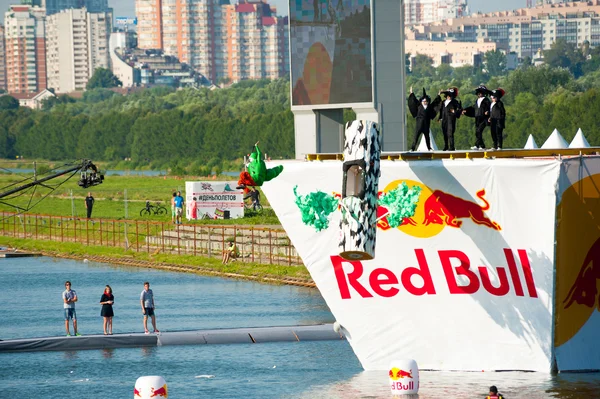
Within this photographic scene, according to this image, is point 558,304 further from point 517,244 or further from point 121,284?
point 121,284

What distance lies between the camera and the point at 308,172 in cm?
3816

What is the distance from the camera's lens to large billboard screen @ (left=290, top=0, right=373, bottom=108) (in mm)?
53781

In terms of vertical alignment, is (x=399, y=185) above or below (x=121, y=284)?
above

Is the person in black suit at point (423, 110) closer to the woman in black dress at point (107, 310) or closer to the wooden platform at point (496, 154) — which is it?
the wooden platform at point (496, 154)

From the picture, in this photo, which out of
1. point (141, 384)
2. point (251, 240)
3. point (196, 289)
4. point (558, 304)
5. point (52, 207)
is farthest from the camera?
point (52, 207)

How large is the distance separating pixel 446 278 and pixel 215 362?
894cm

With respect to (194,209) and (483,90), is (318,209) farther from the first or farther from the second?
(194,209)

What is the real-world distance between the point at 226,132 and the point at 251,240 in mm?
114250

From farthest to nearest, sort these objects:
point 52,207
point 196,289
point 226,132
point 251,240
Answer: point 226,132
point 52,207
point 251,240
point 196,289

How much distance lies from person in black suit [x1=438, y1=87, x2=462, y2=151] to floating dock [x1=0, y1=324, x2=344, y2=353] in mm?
9831

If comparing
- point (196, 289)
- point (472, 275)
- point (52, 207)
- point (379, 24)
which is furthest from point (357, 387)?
point (52, 207)

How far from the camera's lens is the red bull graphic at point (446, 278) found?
36.3 meters

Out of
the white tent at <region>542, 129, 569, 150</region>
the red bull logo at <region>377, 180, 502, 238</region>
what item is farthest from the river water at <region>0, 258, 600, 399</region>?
the white tent at <region>542, 129, 569, 150</region>

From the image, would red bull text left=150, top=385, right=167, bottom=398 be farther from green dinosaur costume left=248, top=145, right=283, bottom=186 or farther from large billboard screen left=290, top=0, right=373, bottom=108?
large billboard screen left=290, top=0, right=373, bottom=108
